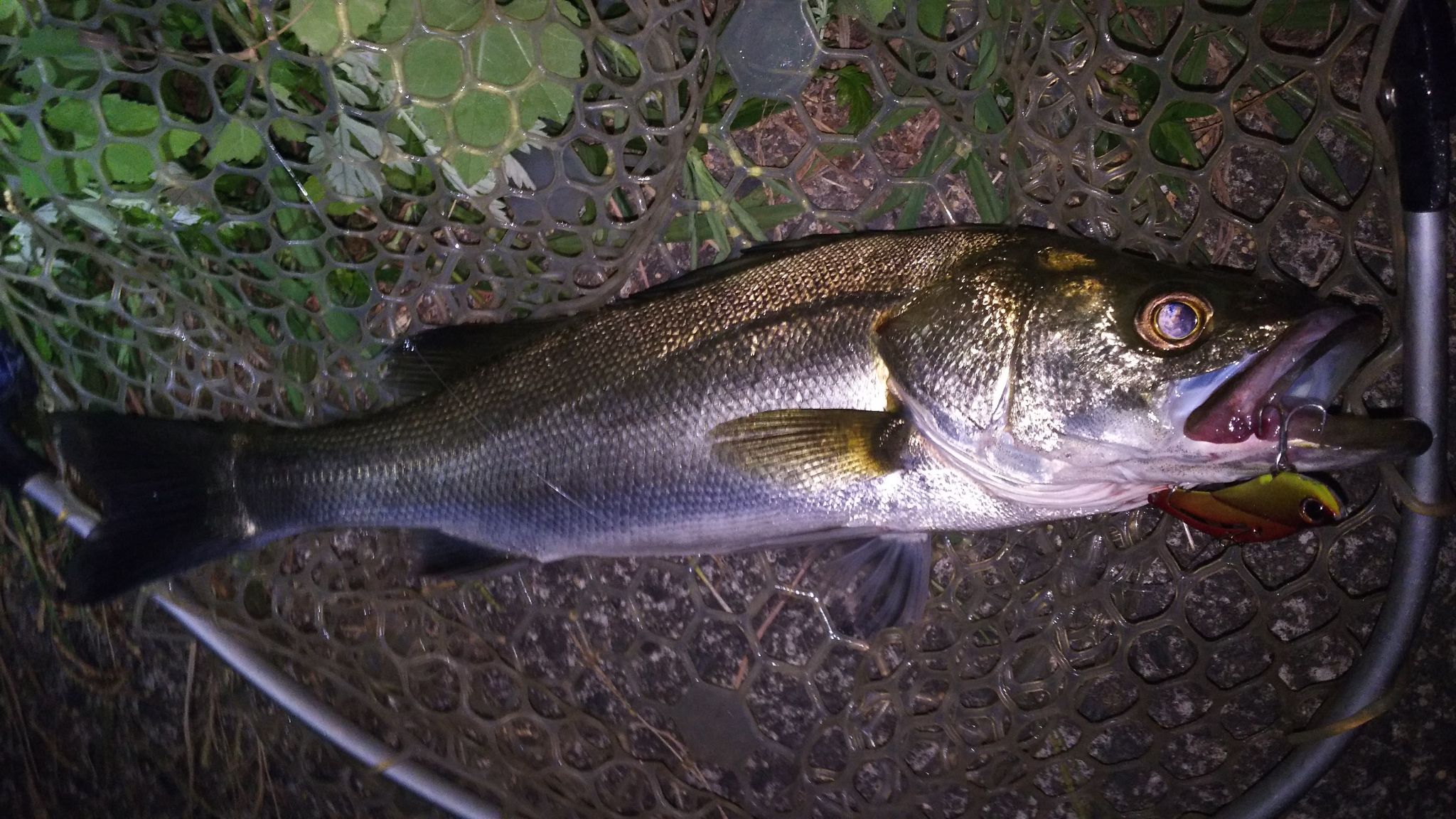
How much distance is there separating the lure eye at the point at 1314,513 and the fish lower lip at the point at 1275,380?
12.2 inches

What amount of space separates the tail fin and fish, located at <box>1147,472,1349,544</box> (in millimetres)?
1986

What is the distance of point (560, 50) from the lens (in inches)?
63.4

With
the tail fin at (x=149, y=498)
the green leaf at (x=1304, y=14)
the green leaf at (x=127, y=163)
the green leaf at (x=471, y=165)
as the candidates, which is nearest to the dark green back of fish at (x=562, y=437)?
the tail fin at (x=149, y=498)

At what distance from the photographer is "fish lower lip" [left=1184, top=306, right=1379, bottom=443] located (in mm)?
1237

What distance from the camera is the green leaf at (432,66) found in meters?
1.60

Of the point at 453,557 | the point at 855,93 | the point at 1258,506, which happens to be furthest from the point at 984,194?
the point at 453,557

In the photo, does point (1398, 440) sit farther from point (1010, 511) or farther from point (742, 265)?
point (742, 265)

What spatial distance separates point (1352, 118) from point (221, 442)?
238 cm

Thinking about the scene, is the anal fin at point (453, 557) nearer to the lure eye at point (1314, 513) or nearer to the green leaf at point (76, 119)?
the green leaf at point (76, 119)

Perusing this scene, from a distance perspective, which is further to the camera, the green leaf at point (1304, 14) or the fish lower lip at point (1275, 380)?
the green leaf at point (1304, 14)

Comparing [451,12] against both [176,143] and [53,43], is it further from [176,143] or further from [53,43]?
[53,43]

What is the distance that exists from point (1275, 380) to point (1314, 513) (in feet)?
1.29

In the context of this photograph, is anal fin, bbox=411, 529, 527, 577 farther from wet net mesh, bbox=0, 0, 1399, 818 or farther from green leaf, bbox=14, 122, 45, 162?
green leaf, bbox=14, 122, 45, 162

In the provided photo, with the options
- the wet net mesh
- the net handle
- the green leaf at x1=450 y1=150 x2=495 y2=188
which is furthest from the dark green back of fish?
the net handle
